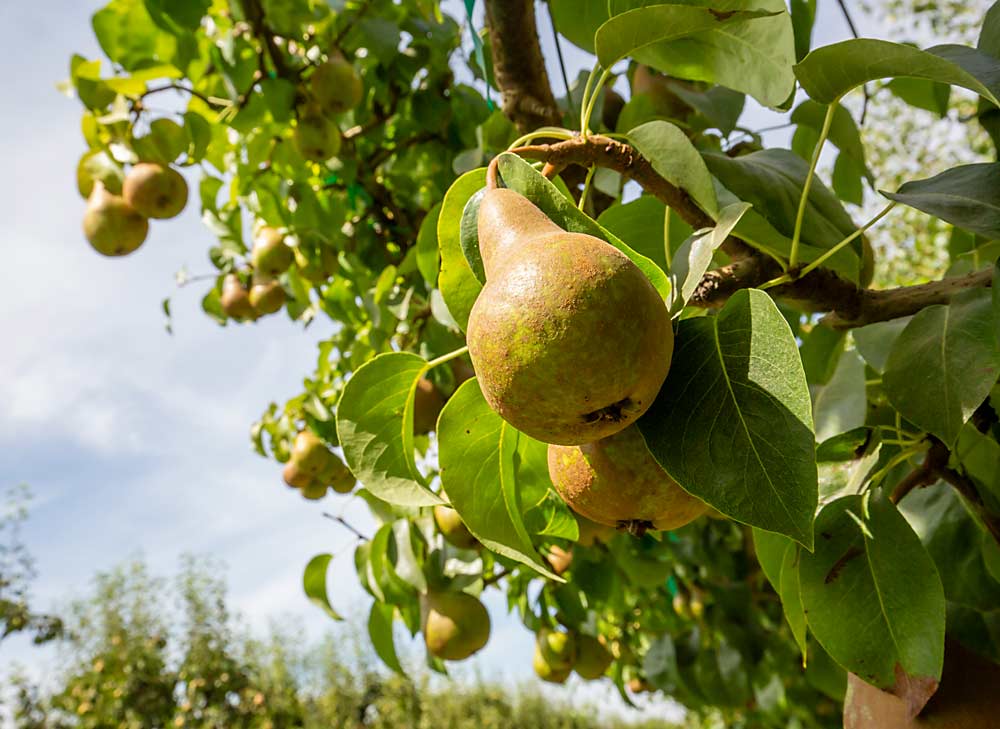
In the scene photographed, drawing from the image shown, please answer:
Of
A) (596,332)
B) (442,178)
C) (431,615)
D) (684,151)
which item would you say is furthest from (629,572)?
(596,332)

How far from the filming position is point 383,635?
1.54 m

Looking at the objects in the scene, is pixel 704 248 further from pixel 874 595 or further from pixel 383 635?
pixel 383 635

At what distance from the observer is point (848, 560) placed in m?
0.63

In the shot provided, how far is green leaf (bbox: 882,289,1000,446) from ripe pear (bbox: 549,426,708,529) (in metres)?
0.23

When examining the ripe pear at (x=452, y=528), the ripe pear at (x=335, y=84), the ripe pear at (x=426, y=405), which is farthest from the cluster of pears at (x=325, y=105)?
the ripe pear at (x=452, y=528)

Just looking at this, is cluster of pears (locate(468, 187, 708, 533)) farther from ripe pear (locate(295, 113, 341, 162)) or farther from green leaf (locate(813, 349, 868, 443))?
ripe pear (locate(295, 113, 341, 162))

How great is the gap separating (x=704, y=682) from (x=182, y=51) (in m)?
2.00

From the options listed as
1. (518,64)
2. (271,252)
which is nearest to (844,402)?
(518,64)

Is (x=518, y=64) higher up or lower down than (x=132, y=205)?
lower down

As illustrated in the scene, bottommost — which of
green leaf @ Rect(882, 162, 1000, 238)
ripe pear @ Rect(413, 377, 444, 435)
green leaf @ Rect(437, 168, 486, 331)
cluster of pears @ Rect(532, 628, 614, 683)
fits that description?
cluster of pears @ Rect(532, 628, 614, 683)

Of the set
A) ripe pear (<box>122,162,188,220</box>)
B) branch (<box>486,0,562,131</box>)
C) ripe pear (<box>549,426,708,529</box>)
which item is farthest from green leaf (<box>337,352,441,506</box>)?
ripe pear (<box>122,162,188,220</box>)

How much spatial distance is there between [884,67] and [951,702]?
48cm

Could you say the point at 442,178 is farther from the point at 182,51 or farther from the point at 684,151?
the point at 684,151

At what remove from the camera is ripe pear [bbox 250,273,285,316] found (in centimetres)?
224
